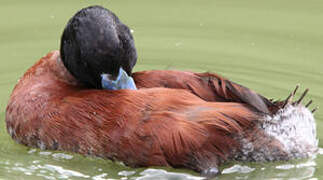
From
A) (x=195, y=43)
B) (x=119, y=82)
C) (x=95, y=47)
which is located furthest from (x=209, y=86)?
(x=195, y=43)

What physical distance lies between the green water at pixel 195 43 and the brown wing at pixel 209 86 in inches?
20.3

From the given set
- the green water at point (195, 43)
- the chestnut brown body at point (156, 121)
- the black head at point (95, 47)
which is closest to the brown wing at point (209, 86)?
the chestnut brown body at point (156, 121)

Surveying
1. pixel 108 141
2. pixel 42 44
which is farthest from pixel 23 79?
pixel 42 44

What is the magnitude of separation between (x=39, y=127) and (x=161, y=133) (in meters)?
0.98

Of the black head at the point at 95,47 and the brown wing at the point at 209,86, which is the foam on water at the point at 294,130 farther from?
the black head at the point at 95,47

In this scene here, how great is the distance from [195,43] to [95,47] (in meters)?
2.56

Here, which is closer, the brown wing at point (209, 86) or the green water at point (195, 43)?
the brown wing at point (209, 86)

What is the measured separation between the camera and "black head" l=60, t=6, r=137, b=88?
5.69 metres

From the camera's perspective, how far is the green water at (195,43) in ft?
19.3

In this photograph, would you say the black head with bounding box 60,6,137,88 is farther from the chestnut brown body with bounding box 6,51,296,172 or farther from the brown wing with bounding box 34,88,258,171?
the brown wing with bounding box 34,88,258,171

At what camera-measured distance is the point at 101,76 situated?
579 cm

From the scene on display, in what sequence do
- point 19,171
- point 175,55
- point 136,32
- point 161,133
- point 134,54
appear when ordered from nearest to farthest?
point 161,133
point 19,171
point 134,54
point 175,55
point 136,32

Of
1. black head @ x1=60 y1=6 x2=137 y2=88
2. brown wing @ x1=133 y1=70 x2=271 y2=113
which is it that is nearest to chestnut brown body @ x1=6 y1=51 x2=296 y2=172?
brown wing @ x1=133 y1=70 x2=271 y2=113

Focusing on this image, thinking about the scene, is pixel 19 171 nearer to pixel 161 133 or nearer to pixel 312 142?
pixel 161 133
